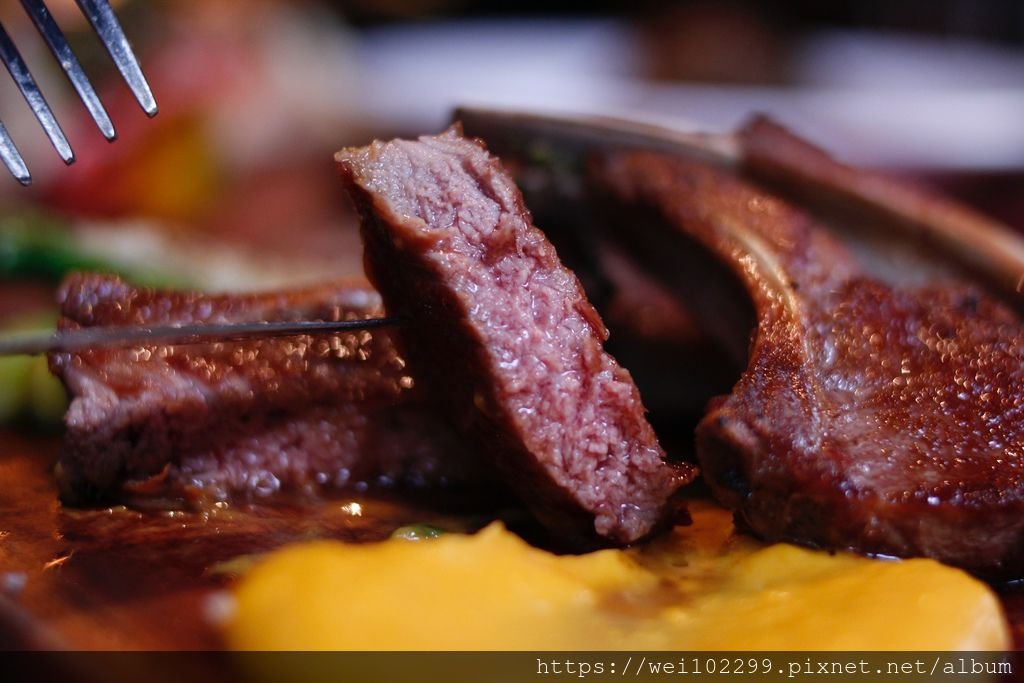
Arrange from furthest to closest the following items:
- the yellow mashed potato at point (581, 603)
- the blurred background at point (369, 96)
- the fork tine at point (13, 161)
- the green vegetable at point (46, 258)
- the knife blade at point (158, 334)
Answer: the blurred background at point (369, 96), the green vegetable at point (46, 258), the fork tine at point (13, 161), the knife blade at point (158, 334), the yellow mashed potato at point (581, 603)

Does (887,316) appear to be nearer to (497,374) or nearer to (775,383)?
(775,383)

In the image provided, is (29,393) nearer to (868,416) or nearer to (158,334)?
(158,334)

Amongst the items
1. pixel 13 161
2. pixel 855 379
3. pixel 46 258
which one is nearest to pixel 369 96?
pixel 46 258

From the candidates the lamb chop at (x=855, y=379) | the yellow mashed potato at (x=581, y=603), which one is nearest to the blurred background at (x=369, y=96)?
the lamb chop at (x=855, y=379)

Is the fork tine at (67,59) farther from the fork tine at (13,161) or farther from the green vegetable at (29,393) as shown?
the green vegetable at (29,393)

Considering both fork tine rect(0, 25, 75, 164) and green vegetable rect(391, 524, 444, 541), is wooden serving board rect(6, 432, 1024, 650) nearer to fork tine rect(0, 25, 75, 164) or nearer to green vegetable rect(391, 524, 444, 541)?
green vegetable rect(391, 524, 444, 541)

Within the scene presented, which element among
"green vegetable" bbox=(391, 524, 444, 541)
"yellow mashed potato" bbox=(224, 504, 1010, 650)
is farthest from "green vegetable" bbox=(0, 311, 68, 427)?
"yellow mashed potato" bbox=(224, 504, 1010, 650)
